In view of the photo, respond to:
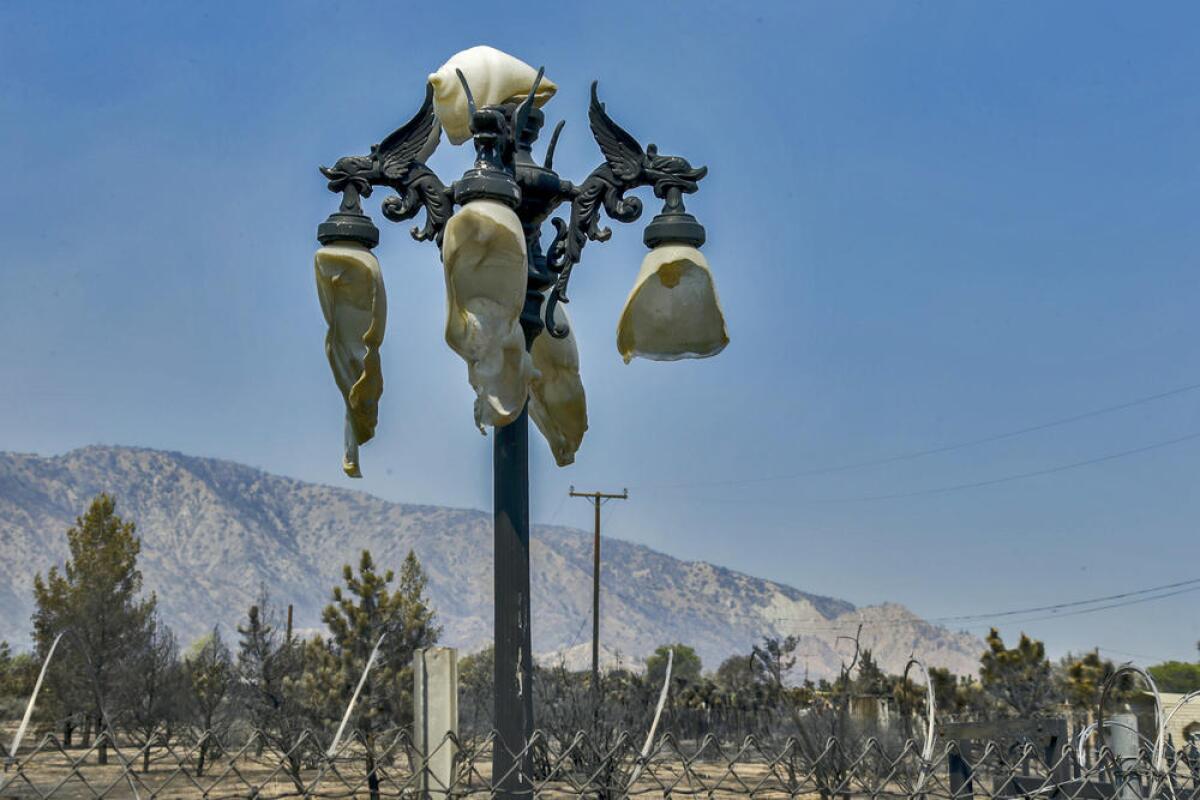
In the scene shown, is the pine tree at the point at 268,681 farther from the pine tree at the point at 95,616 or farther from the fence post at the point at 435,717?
the fence post at the point at 435,717

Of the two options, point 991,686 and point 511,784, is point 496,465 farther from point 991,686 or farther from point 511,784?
point 991,686

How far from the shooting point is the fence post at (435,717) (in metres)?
2.97

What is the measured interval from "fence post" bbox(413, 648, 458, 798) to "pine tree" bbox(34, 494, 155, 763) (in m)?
24.3

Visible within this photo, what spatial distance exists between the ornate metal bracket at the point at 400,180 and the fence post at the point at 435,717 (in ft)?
4.57

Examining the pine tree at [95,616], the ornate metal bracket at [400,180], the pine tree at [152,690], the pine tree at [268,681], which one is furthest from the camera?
the pine tree at [95,616]

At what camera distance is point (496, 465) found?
370 centimetres

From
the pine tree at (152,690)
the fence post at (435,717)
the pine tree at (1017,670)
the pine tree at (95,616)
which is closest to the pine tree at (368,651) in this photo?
the pine tree at (152,690)

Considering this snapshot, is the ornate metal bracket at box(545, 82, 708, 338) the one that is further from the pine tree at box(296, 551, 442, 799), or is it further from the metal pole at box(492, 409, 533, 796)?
the pine tree at box(296, 551, 442, 799)

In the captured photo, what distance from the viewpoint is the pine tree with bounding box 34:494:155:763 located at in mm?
29500

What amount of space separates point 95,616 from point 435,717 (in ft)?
107

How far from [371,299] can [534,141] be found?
0.79 meters

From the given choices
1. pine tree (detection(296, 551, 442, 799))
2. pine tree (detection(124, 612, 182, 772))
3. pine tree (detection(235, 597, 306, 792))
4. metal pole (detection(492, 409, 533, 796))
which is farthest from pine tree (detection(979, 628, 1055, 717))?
metal pole (detection(492, 409, 533, 796))

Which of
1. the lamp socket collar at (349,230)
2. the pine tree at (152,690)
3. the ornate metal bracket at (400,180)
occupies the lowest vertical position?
the pine tree at (152,690)

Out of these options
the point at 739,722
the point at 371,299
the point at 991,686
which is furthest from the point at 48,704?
the point at 371,299
